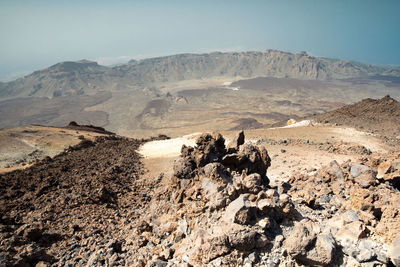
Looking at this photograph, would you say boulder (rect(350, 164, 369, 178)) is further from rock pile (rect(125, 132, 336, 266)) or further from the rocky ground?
rock pile (rect(125, 132, 336, 266))

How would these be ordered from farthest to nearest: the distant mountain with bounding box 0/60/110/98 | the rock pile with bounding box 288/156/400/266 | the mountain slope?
1. the distant mountain with bounding box 0/60/110/98
2. the mountain slope
3. the rock pile with bounding box 288/156/400/266

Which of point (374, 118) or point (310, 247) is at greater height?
point (310, 247)

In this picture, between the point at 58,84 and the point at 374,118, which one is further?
the point at 58,84

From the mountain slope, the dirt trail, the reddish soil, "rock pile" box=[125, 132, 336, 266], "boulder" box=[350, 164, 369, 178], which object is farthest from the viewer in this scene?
the mountain slope

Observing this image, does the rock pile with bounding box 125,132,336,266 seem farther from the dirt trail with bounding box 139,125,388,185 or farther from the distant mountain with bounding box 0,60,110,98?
the distant mountain with bounding box 0,60,110,98

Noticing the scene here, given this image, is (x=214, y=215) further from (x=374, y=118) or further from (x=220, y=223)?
(x=374, y=118)

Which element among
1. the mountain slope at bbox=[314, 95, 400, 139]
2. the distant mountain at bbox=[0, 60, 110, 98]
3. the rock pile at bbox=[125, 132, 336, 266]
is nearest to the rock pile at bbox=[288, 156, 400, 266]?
the rock pile at bbox=[125, 132, 336, 266]

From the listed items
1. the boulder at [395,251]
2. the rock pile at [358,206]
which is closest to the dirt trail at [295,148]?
the rock pile at [358,206]

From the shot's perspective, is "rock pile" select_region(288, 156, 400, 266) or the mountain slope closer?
"rock pile" select_region(288, 156, 400, 266)

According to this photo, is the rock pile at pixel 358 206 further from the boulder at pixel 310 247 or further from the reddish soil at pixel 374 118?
the reddish soil at pixel 374 118

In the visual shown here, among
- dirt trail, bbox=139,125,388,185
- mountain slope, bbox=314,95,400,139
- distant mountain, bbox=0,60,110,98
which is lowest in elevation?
dirt trail, bbox=139,125,388,185

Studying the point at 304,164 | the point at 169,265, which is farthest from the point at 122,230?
the point at 304,164

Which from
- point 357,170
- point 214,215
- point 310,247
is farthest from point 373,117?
point 214,215

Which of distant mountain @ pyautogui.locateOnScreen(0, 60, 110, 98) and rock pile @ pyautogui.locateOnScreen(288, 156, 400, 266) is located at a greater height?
distant mountain @ pyautogui.locateOnScreen(0, 60, 110, 98)
